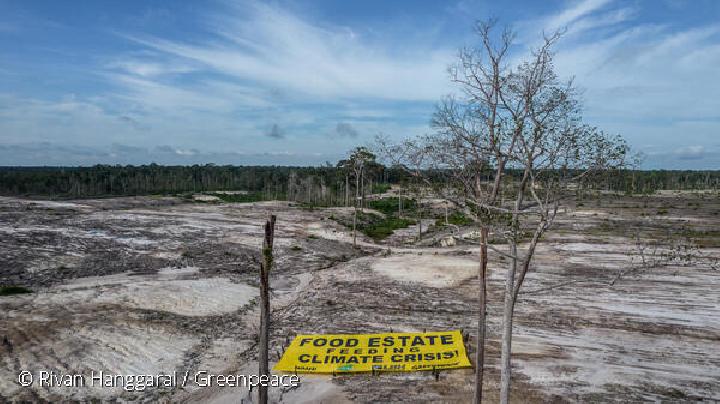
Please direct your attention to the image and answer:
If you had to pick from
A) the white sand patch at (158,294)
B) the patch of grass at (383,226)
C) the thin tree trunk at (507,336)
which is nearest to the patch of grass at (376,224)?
the patch of grass at (383,226)

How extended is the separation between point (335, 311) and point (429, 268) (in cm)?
1288

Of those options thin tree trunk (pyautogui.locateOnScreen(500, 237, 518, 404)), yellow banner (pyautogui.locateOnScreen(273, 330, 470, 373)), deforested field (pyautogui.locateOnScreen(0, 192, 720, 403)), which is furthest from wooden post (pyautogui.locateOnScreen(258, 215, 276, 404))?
thin tree trunk (pyautogui.locateOnScreen(500, 237, 518, 404))

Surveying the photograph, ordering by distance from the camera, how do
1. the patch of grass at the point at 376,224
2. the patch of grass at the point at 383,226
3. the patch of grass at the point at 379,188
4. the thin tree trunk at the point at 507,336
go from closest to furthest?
the thin tree trunk at the point at 507,336, the patch of grass at the point at 383,226, the patch of grass at the point at 376,224, the patch of grass at the point at 379,188

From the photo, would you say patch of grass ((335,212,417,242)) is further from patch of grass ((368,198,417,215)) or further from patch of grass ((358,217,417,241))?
patch of grass ((368,198,417,215))

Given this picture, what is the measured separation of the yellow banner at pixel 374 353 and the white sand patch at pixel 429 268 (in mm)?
12272

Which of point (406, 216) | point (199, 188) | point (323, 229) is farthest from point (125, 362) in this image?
point (199, 188)

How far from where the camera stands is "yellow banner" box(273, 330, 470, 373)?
16734 millimetres

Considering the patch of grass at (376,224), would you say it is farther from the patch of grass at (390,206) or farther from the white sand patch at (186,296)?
the white sand patch at (186,296)

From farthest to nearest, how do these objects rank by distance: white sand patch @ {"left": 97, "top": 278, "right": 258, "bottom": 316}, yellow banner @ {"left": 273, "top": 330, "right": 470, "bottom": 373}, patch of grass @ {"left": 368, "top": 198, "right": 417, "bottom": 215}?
patch of grass @ {"left": 368, "top": 198, "right": 417, "bottom": 215}, white sand patch @ {"left": 97, "top": 278, "right": 258, "bottom": 316}, yellow banner @ {"left": 273, "top": 330, "right": 470, "bottom": 373}

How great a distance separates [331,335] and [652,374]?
11.8 meters

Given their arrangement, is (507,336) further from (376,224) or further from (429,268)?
(376,224)

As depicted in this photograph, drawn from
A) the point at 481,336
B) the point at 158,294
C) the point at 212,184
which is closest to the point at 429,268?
the point at 158,294

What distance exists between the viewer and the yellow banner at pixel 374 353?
16734mm

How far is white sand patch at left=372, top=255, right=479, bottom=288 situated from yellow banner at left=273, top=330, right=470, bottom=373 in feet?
40.3
